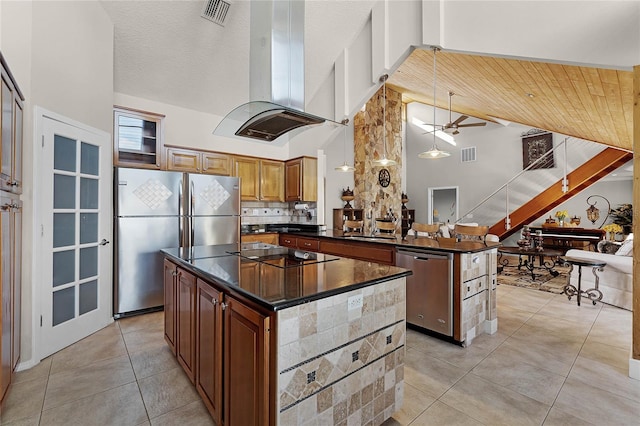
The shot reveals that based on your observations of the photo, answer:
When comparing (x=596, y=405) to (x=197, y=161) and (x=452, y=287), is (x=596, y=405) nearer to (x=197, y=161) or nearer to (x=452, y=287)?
(x=452, y=287)

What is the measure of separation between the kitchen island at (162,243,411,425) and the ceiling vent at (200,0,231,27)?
308 centimetres

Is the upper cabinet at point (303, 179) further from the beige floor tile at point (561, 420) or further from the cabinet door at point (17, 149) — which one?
the beige floor tile at point (561, 420)

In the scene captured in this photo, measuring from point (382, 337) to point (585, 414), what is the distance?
144cm

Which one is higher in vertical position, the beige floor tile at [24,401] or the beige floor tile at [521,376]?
the beige floor tile at [521,376]

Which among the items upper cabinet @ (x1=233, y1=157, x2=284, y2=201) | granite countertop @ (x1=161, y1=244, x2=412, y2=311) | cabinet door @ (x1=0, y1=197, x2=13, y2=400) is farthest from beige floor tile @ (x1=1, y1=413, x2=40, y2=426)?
upper cabinet @ (x1=233, y1=157, x2=284, y2=201)

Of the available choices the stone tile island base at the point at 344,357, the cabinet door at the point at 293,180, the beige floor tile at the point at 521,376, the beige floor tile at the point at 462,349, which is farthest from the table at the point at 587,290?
the cabinet door at the point at 293,180

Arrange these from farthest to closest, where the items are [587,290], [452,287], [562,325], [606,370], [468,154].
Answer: [468,154] < [587,290] < [562,325] < [452,287] < [606,370]

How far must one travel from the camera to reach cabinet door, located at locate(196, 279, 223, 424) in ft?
5.21

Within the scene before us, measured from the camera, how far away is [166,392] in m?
2.05

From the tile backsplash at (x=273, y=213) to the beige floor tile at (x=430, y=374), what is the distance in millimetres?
3302

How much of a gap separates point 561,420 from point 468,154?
8.84 meters

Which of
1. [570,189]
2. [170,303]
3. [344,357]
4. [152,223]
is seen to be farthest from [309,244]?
[570,189]

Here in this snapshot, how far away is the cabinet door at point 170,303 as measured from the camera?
233cm

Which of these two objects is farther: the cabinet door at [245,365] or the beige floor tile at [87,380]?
the beige floor tile at [87,380]
